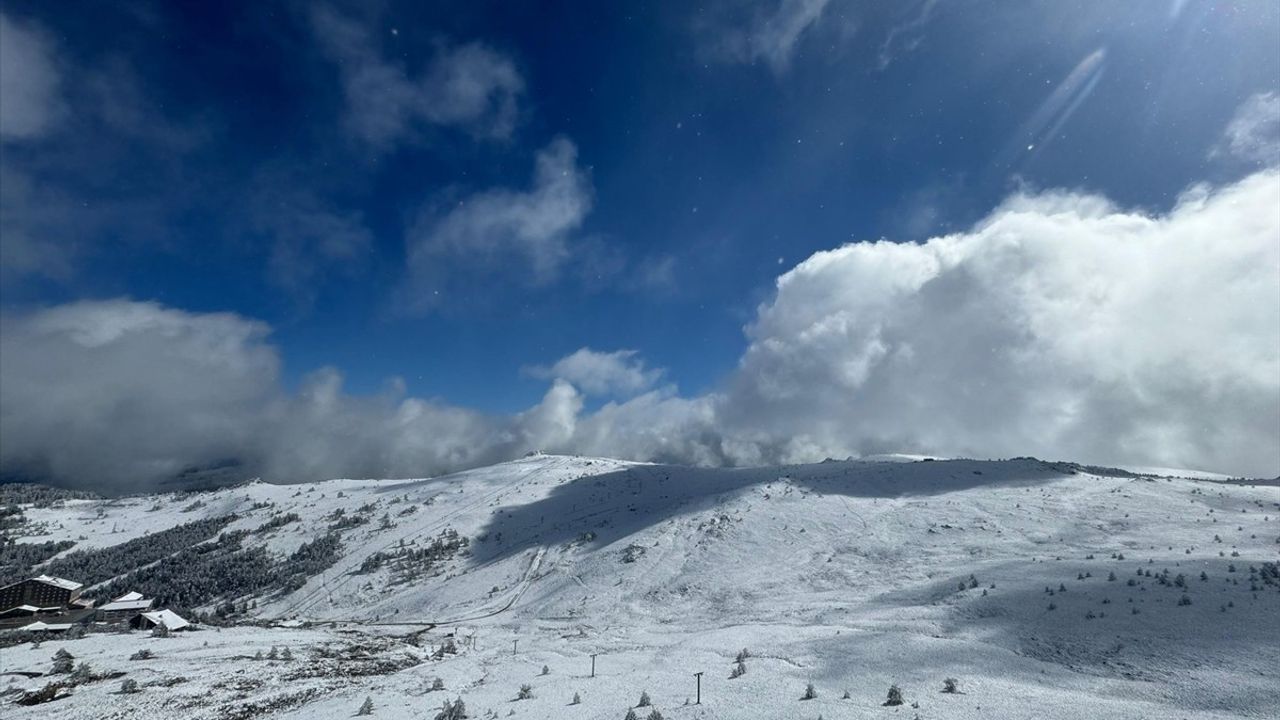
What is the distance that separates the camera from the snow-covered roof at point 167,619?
132 ft

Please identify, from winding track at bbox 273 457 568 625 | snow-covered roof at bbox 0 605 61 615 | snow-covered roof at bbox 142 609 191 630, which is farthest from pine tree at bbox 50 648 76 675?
snow-covered roof at bbox 0 605 61 615

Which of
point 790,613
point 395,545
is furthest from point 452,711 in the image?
point 395,545

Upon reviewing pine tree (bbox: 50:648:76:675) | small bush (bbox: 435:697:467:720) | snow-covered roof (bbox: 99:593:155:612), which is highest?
small bush (bbox: 435:697:467:720)

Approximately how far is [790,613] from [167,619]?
46386 millimetres

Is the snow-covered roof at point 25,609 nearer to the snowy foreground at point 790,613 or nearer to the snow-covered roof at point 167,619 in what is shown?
the snowy foreground at point 790,613

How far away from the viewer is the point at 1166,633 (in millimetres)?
18781

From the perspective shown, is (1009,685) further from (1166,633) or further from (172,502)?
(172,502)

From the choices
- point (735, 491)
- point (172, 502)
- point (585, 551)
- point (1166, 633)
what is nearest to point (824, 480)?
point (735, 491)

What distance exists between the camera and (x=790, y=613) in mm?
32094

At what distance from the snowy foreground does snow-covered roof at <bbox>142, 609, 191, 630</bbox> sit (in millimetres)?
2399

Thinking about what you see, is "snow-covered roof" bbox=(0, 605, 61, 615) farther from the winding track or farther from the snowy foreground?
the winding track

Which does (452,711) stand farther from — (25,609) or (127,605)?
(25,609)

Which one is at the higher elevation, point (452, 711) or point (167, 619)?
point (452, 711)

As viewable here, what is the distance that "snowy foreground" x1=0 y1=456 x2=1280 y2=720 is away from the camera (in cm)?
1599
